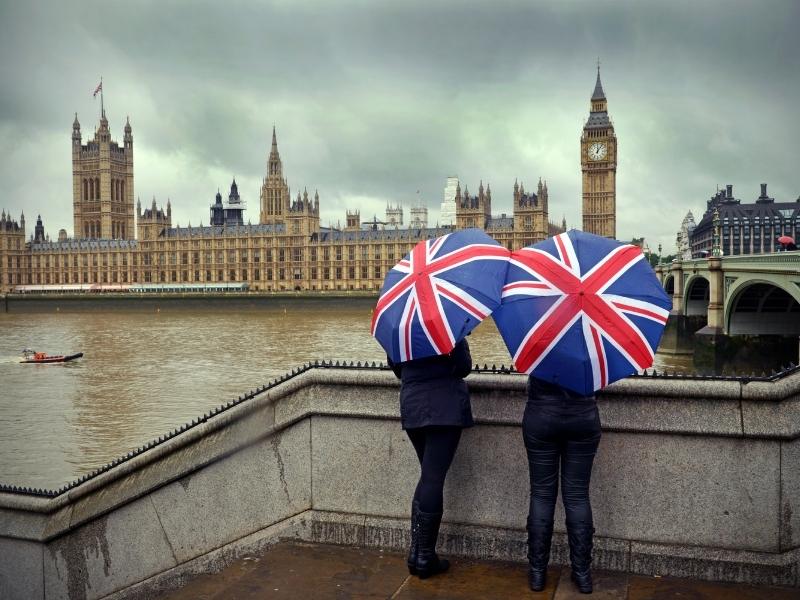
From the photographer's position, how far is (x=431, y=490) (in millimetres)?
3924

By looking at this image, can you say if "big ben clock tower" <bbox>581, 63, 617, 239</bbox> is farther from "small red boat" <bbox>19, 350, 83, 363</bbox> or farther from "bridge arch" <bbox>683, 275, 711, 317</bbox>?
"small red boat" <bbox>19, 350, 83, 363</bbox>

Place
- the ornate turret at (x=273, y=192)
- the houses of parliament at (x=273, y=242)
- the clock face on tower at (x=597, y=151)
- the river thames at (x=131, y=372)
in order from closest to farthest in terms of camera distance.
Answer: the river thames at (x=131, y=372), the houses of parliament at (x=273, y=242), the clock face on tower at (x=597, y=151), the ornate turret at (x=273, y=192)

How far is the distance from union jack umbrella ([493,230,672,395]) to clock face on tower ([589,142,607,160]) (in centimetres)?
8574

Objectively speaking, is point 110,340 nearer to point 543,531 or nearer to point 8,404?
point 8,404

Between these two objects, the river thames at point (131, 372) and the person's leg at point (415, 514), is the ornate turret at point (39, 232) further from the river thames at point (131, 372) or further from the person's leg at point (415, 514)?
the person's leg at point (415, 514)

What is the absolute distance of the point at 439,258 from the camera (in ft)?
12.6

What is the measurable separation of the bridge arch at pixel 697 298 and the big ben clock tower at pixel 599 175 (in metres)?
45.2

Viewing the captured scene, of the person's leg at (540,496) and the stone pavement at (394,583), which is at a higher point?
the person's leg at (540,496)

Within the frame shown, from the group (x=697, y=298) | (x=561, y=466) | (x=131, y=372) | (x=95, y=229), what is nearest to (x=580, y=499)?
(x=561, y=466)

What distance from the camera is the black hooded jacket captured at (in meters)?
3.84

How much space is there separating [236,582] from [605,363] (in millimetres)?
2177

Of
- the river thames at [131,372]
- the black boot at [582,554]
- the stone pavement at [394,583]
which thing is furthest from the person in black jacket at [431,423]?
the river thames at [131,372]

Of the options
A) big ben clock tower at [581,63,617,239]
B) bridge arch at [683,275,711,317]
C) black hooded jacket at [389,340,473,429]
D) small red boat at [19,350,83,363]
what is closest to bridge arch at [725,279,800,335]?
bridge arch at [683,275,711,317]

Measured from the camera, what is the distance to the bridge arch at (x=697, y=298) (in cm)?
3641
